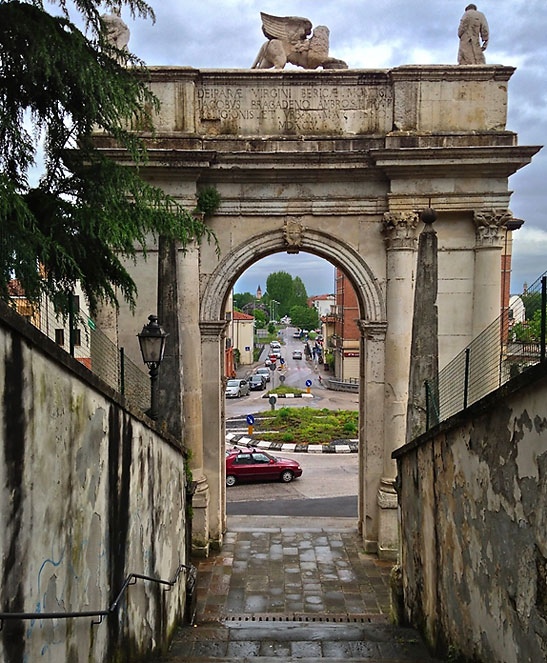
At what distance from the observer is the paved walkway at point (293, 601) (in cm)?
639

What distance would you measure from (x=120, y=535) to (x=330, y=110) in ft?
27.6

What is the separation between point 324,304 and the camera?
153 metres

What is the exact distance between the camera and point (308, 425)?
2434 cm

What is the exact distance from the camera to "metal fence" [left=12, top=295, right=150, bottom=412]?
5.41 m

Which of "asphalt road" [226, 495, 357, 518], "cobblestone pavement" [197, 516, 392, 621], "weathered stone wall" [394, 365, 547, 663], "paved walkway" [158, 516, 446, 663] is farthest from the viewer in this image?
"asphalt road" [226, 495, 357, 518]

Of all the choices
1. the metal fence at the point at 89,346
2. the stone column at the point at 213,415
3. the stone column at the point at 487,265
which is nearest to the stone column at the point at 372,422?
the stone column at the point at 487,265

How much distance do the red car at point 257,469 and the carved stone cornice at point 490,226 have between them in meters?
9.05

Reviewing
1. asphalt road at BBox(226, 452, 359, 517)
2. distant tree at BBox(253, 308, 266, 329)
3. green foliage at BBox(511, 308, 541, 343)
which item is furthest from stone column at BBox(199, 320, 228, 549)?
distant tree at BBox(253, 308, 266, 329)

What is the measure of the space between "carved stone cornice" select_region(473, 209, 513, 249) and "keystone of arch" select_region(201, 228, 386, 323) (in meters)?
2.06

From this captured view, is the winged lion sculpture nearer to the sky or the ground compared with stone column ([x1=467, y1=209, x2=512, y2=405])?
nearer to the sky

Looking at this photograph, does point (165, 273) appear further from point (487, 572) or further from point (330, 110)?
point (487, 572)

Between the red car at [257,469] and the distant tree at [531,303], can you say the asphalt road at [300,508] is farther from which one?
the distant tree at [531,303]

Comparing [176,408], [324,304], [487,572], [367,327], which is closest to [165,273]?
→ [176,408]

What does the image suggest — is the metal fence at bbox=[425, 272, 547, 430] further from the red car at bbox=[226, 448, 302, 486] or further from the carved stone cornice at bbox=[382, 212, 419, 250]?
the red car at bbox=[226, 448, 302, 486]
